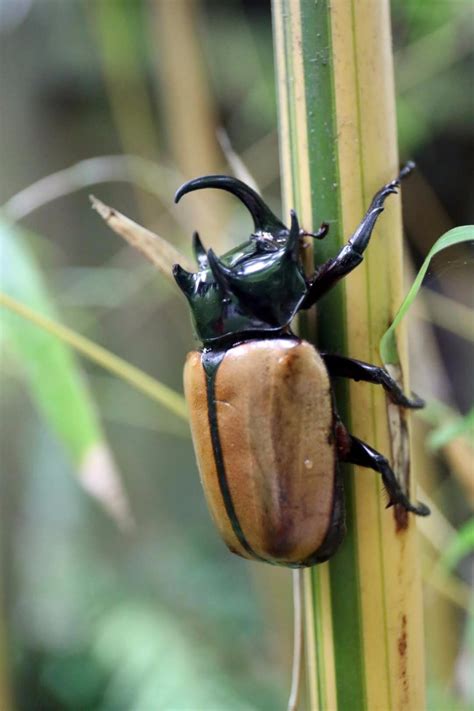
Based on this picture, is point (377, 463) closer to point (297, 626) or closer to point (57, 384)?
point (297, 626)

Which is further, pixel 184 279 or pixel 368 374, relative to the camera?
pixel 184 279

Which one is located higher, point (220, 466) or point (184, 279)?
point (184, 279)

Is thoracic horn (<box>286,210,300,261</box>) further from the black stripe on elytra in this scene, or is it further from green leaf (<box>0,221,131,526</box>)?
green leaf (<box>0,221,131,526</box>)

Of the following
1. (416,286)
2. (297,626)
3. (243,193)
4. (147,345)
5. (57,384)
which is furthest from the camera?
(147,345)

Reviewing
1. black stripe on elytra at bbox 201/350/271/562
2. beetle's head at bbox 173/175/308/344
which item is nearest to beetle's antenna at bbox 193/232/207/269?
beetle's head at bbox 173/175/308/344

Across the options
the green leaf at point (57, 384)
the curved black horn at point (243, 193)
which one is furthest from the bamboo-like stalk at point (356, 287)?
the green leaf at point (57, 384)

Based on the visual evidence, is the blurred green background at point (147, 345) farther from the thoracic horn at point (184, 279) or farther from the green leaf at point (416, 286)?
the thoracic horn at point (184, 279)

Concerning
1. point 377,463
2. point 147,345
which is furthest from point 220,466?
point 147,345

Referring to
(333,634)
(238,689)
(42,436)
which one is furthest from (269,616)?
(42,436)
